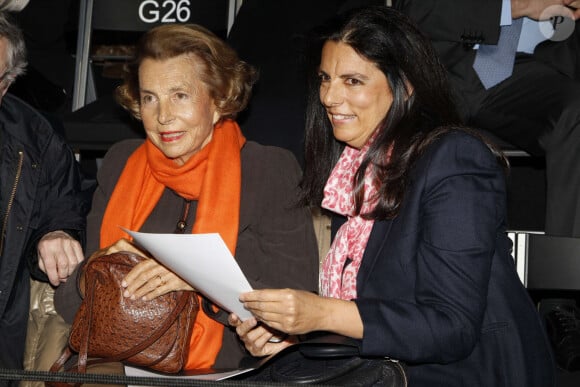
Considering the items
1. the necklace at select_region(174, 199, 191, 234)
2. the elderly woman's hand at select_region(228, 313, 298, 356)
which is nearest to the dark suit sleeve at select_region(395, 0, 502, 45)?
the necklace at select_region(174, 199, 191, 234)

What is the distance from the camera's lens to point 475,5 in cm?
309

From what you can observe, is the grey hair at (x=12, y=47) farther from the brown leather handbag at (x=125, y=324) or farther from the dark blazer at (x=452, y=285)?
the dark blazer at (x=452, y=285)

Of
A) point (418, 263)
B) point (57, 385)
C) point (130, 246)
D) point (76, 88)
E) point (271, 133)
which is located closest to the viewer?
point (418, 263)

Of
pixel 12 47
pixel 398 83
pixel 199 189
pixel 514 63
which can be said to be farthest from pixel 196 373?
pixel 514 63

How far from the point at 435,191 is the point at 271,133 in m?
1.19

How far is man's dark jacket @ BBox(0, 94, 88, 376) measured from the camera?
8.44 feet

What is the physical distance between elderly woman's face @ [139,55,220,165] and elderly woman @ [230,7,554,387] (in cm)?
45

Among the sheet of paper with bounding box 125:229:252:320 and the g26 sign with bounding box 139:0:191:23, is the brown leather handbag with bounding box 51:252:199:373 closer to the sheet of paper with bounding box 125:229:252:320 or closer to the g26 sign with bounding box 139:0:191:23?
the sheet of paper with bounding box 125:229:252:320

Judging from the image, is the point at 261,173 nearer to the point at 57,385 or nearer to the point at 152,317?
the point at 152,317

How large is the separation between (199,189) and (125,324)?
22.6 inches

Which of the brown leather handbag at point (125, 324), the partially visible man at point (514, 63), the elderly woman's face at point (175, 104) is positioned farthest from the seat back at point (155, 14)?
the brown leather handbag at point (125, 324)

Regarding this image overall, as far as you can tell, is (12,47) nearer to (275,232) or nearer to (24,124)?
(24,124)

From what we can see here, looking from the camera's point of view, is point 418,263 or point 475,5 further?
point 475,5

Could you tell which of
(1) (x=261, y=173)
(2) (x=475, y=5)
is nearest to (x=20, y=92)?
(1) (x=261, y=173)
